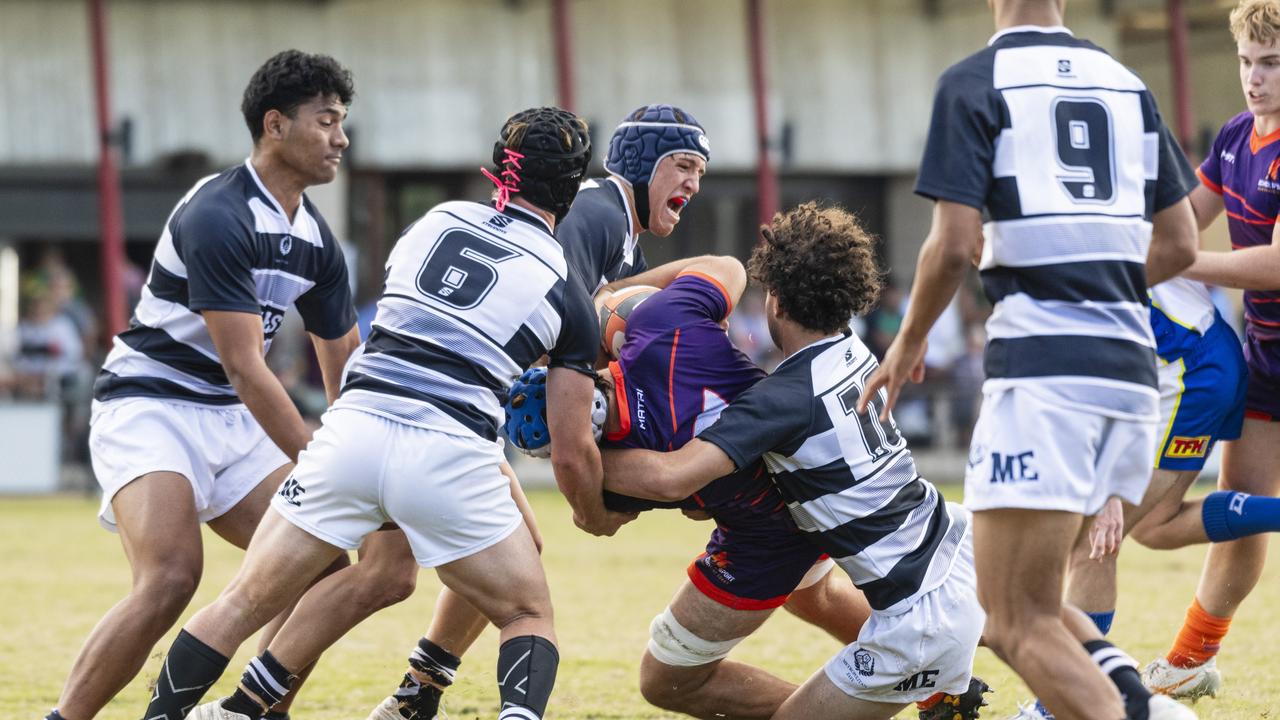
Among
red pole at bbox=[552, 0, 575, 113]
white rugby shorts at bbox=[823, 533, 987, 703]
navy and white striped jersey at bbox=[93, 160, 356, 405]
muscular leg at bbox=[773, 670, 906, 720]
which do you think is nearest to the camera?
white rugby shorts at bbox=[823, 533, 987, 703]

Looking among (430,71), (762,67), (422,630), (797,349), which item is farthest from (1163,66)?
(797,349)

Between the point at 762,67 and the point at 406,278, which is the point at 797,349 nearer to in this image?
the point at 406,278

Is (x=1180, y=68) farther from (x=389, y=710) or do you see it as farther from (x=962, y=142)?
(x=962, y=142)

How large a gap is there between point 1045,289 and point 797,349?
926 mm

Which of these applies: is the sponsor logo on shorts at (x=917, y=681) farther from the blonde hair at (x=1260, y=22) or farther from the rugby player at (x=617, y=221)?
the blonde hair at (x=1260, y=22)

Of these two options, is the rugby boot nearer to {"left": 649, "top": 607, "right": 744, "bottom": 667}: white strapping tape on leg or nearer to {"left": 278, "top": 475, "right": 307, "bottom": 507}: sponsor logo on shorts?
{"left": 649, "top": 607, "right": 744, "bottom": 667}: white strapping tape on leg

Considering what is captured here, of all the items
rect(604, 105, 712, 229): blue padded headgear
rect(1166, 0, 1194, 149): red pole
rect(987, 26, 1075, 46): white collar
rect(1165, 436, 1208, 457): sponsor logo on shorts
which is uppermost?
rect(1166, 0, 1194, 149): red pole

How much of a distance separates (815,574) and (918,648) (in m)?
0.55

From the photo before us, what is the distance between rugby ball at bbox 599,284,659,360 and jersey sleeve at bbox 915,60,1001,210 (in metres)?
1.25

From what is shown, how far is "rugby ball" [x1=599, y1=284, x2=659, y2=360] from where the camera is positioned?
15.8 feet

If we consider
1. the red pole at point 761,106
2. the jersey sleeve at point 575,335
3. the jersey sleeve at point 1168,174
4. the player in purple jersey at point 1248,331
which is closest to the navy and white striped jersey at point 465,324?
the jersey sleeve at point 575,335

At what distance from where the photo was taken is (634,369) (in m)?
4.55

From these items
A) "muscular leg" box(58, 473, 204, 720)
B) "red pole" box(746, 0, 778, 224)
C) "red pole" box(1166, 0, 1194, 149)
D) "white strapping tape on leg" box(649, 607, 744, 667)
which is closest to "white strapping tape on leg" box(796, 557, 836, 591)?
"white strapping tape on leg" box(649, 607, 744, 667)

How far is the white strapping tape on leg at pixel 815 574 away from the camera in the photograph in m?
4.93
